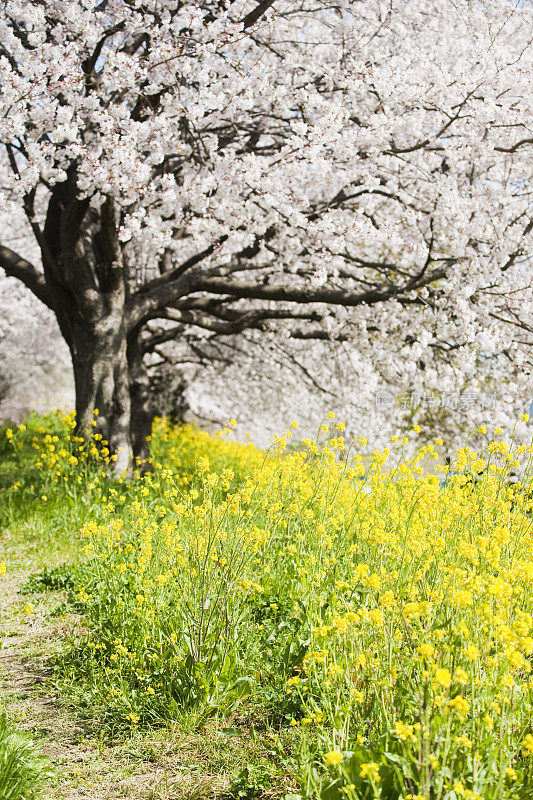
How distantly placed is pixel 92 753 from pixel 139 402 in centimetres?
693

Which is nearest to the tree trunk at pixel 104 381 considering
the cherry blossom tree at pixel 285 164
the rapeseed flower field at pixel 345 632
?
the cherry blossom tree at pixel 285 164

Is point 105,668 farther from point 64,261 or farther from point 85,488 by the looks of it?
point 64,261

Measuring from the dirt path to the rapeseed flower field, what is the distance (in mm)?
138

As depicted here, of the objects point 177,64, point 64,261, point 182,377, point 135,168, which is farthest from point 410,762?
point 182,377

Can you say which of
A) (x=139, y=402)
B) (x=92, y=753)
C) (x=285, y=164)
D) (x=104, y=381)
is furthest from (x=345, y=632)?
(x=139, y=402)

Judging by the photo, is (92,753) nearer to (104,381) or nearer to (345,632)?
(345,632)

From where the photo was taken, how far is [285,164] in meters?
6.47

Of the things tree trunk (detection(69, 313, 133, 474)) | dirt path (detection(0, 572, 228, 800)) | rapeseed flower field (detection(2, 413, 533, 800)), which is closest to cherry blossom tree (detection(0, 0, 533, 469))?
tree trunk (detection(69, 313, 133, 474))

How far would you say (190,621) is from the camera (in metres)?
3.64

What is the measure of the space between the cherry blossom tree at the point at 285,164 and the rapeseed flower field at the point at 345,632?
10.3 ft

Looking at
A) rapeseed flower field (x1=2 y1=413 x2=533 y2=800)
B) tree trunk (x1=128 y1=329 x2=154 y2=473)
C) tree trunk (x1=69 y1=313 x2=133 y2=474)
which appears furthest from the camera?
tree trunk (x1=128 y1=329 x2=154 y2=473)

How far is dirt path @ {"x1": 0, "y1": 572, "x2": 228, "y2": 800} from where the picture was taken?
9.73ft

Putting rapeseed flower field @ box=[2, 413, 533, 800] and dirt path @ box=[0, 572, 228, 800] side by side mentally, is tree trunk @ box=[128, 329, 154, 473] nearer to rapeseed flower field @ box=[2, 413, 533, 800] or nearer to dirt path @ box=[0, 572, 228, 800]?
rapeseed flower field @ box=[2, 413, 533, 800]

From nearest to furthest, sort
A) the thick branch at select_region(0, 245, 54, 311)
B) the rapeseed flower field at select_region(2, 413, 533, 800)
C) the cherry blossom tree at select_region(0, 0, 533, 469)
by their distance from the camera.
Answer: the rapeseed flower field at select_region(2, 413, 533, 800)
the cherry blossom tree at select_region(0, 0, 533, 469)
the thick branch at select_region(0, 245, 54, 311)
